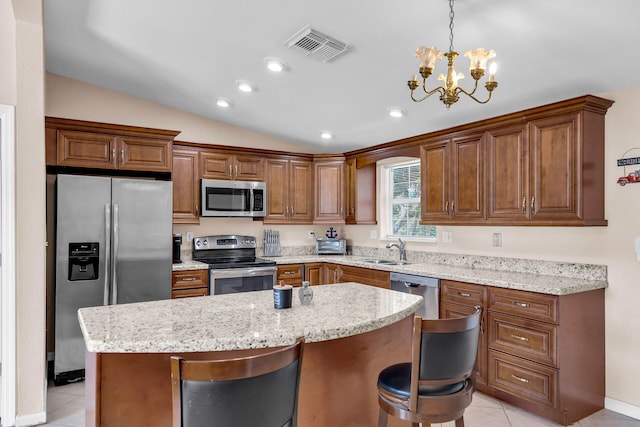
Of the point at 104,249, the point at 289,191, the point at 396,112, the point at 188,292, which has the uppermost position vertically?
the point at 396,112

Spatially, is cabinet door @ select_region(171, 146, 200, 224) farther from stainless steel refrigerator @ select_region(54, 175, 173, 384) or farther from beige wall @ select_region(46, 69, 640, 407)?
beige wall @ select_region(46, 69, 640, 407)

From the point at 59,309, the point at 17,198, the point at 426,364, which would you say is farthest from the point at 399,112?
the point at 59,309

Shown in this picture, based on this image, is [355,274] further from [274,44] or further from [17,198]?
[17,198]

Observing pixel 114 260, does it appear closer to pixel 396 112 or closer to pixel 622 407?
pixel 396 112

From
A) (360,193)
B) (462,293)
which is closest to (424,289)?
(462,293)

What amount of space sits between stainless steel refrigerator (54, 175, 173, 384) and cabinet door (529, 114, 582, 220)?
10.4 feet

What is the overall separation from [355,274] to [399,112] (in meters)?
1.76

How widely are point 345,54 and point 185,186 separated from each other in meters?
2.34

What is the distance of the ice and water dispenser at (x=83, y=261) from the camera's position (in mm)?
3562

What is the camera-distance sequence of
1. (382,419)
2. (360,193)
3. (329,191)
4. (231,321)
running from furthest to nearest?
(329,191) < (360,193) < (382,419) < (231,321)

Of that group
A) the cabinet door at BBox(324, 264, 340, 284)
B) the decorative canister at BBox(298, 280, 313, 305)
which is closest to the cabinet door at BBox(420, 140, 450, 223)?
the cabinet door at BBox(324, 264, 340, 284)

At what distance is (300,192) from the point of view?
5.22 m

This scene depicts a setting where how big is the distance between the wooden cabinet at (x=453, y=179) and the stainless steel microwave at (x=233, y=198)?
6.11ft

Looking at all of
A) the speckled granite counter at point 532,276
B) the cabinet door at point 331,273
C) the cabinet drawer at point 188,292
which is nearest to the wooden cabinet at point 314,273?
the cabinet door at point 331,273
